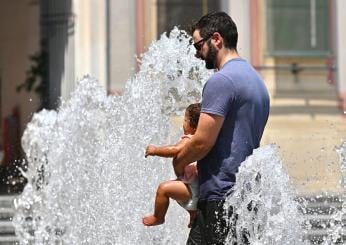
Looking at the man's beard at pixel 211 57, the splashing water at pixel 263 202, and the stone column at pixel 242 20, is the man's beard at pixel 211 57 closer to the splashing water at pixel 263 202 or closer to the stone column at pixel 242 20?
the splashing water at pixel 263 202

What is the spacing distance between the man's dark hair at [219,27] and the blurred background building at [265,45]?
10.1m

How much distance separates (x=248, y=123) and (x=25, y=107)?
14.7m

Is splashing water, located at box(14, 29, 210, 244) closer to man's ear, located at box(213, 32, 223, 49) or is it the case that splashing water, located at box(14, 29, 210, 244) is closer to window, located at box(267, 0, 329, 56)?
man's ear, located at box(213, 32, 223, 49)

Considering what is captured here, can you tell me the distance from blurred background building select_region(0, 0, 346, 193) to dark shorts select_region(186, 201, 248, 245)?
10.2 meters

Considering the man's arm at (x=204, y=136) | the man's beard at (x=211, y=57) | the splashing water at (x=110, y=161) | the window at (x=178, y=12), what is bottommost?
the splashing water at (x=110, y=161)

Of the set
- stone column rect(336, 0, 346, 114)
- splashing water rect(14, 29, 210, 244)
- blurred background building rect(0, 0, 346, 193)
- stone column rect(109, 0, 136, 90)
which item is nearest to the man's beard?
splashing water rect(14, 29, 210, 244)

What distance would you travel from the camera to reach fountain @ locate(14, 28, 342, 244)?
5152 mm

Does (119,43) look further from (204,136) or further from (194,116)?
(204,136)

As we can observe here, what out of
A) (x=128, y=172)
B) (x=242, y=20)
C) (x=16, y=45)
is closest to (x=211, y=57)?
(x=128, y=172)

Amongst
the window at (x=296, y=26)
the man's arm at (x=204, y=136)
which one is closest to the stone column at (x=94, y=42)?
the window at (x=296, y=26)

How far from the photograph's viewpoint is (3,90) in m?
20.7

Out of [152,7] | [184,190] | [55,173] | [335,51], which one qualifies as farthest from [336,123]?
[184,190]

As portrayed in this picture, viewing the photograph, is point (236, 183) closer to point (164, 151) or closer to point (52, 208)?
point (164, 151)

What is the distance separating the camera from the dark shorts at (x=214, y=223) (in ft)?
16.2
